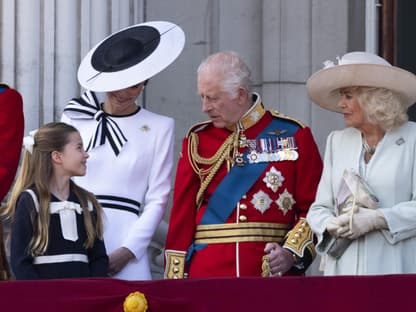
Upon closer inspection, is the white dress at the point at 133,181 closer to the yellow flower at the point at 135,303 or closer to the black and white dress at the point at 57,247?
the black and white dress at the point at 57,247

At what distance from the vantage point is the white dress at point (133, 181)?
868 cm

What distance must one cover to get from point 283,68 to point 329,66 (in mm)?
2169

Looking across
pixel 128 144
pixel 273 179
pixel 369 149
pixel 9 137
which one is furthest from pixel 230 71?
pixel 9 137

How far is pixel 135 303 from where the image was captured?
713 cm

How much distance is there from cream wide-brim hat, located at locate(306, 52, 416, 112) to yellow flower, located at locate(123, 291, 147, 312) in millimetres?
1669

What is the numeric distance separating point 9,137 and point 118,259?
33.6 inches

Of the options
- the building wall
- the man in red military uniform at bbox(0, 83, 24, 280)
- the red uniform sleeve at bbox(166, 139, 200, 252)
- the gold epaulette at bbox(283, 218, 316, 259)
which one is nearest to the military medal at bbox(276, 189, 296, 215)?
the gold epaulette at bbox(283, 218, 316, 259)

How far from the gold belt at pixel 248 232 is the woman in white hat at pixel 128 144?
13.5 inches

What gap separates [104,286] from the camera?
7180mm

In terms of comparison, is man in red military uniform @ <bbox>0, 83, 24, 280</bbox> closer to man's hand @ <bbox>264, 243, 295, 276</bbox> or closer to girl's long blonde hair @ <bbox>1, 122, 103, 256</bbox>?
girl's long blonde hair @ <bbox>1, 122, 103, 256</bbox>

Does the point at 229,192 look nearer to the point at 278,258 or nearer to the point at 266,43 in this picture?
the point at 278,258

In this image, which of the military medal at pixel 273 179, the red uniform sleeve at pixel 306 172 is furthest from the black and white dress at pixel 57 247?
the red uniform sleeve at pixel 306 172

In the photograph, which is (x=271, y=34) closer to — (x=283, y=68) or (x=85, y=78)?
(x=283, y=68)

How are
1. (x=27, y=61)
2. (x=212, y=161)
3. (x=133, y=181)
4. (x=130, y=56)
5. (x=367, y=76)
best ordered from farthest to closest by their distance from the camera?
(x=27, y=61) < (x=130, y=56) < (x=133, y=181) < (x=212, y=161) < (x=367, y=76)
